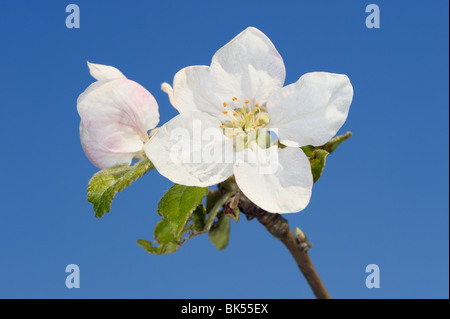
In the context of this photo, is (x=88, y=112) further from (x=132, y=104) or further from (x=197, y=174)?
(x=197, y=174)

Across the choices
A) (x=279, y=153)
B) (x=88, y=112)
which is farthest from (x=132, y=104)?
(x=279, y=153)

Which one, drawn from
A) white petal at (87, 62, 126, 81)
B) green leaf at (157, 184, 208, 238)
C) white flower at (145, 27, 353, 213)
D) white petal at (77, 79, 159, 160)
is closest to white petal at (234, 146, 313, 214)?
white flower at (145, 27, 353, 213)

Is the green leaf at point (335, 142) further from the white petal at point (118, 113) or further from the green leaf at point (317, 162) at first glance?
the white petal at point (118, 113)

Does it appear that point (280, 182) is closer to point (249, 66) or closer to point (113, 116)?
point (249, 66)

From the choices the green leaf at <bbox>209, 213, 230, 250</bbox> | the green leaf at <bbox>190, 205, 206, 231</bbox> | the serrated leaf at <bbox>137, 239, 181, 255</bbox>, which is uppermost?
the green leaf at <bbox>209, 213, 230, 250</bbox>

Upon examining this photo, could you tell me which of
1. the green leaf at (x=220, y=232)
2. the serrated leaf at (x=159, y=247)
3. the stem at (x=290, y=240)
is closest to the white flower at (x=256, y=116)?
the stem at (x=290, y=240)

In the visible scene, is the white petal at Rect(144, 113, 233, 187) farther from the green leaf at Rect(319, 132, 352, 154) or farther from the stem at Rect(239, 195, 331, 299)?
the green leaf at Rect(319, 132, 352, 154)
